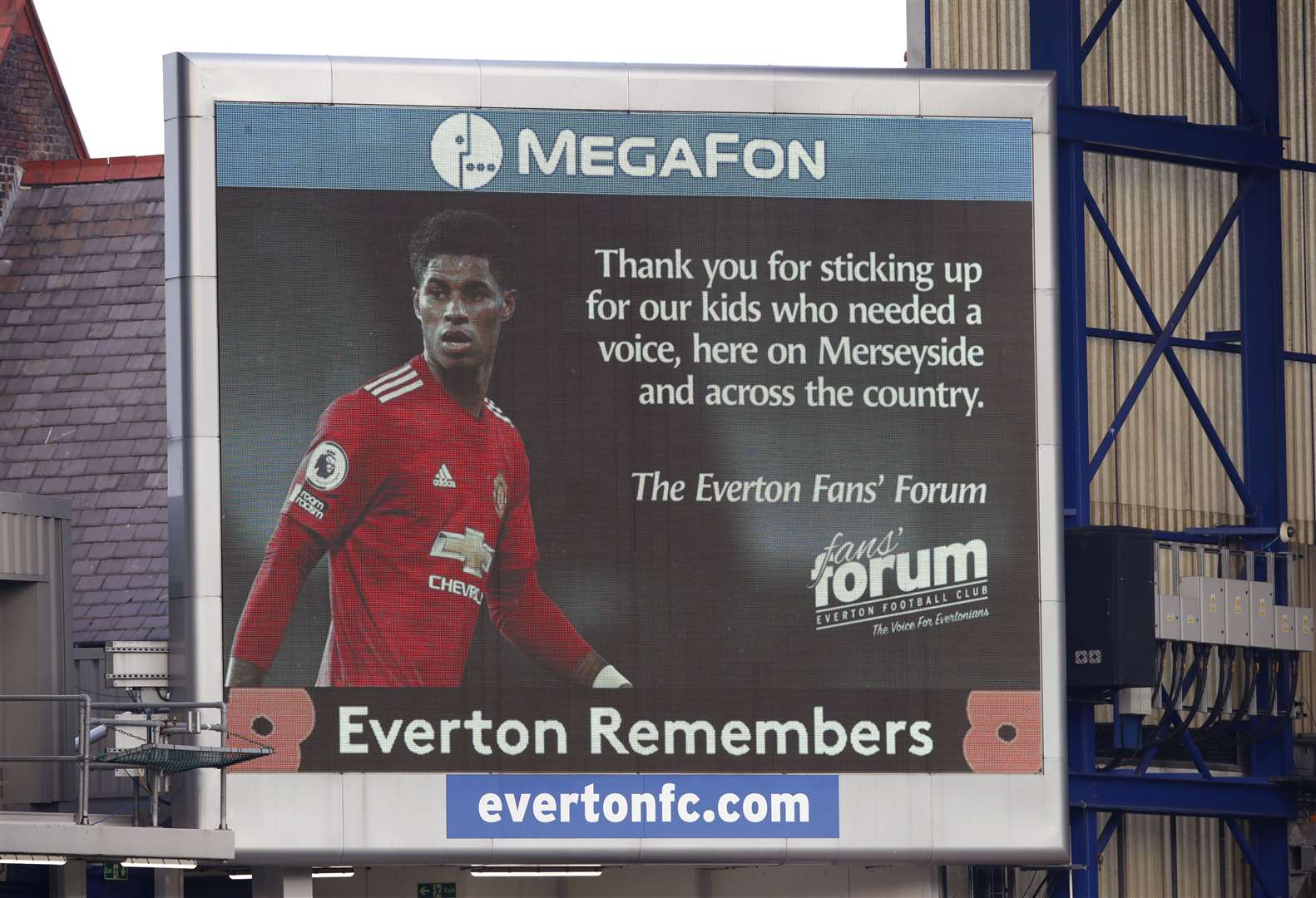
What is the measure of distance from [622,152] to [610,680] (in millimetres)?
3869

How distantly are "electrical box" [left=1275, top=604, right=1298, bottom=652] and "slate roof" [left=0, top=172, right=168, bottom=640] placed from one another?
32.0ft

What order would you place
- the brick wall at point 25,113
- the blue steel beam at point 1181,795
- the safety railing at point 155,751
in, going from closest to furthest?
the safety railing at point 155,751, the blue steel beam at point 1181,795, the brick wall at point 25,113

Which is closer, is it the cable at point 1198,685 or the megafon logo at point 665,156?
the megafon logo at point 665,156

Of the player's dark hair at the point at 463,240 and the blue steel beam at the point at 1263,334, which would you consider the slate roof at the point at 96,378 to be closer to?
the player's dark hair at the point at 463,240

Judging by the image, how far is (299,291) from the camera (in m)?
18.2

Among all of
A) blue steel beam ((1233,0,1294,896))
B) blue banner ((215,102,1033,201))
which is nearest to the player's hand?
blue banner ((215,102,1033,201))

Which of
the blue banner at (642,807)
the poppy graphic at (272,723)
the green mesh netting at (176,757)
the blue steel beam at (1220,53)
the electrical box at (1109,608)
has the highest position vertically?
the blue steel beam at (1220,53)

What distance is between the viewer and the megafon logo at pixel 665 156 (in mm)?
18609

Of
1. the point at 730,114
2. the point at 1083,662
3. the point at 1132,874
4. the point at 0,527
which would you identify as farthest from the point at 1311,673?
the point at 0,527

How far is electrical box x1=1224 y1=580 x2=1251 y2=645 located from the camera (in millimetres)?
22172

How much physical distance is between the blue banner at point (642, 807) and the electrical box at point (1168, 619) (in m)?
4.51

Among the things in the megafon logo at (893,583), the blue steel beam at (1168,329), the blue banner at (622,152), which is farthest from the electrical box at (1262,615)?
the blue banner at (622,152)

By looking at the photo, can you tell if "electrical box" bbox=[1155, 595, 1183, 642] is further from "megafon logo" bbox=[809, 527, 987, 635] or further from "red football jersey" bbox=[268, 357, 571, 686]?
"red football jersey" bbox=[268, 357, 571, 686]

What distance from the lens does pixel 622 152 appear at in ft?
61.4
